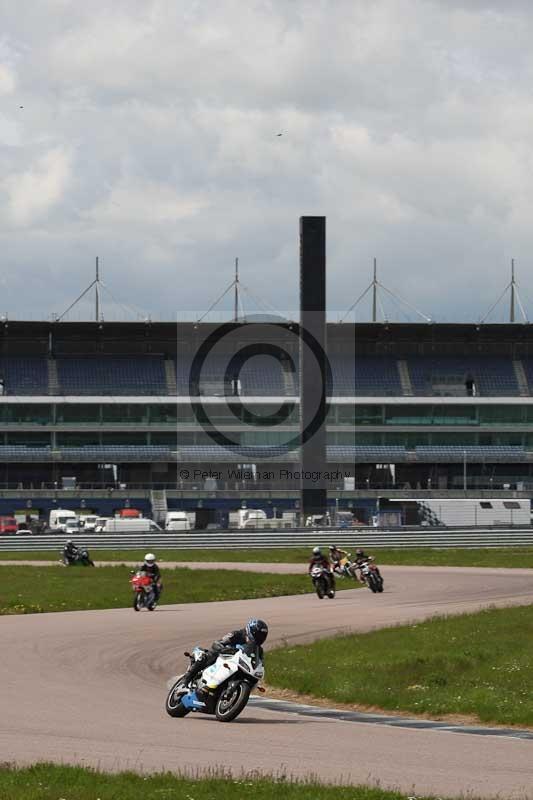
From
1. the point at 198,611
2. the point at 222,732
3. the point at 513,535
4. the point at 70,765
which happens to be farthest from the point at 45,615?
the point at 513,535

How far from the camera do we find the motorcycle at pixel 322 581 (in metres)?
39.0

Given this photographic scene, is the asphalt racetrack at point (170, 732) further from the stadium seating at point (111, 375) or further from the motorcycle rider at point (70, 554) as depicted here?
the stadium seating at point (111, 375)

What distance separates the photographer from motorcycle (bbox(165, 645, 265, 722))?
1688 cm

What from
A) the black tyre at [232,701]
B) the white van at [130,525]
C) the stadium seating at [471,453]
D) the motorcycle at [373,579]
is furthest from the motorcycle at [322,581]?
the stadium seating at [471,453]

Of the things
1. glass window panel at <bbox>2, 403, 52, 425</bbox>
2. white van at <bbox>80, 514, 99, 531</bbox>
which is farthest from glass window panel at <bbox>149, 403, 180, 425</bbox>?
white van at <bbox>80, 514, 99, 531</bbox>

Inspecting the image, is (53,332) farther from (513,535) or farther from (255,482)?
(513,535)

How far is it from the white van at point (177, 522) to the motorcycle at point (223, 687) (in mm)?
64231

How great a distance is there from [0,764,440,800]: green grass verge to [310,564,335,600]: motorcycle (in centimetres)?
2634

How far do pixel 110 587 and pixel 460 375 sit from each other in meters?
65.9

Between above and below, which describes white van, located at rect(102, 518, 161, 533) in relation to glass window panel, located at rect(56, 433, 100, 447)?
below

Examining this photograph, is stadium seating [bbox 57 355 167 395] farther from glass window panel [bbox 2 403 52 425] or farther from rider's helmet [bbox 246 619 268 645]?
rider's helmet [bbox 246 619 268 645]

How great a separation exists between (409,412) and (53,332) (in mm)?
27634

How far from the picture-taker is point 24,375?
101188 millimetres

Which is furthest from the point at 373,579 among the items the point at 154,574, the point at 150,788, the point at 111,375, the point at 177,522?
the point at 111,375
